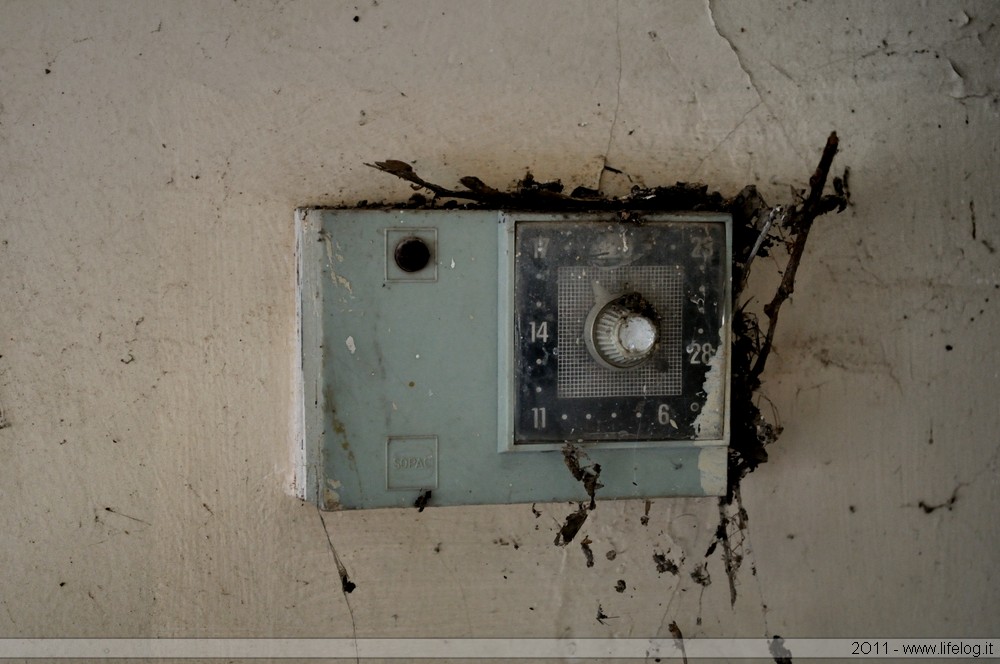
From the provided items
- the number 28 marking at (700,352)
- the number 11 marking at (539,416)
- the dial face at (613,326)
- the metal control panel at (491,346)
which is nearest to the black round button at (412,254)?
the metal control panel at (491,346)

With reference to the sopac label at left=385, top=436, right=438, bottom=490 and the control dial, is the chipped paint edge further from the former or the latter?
the control dial

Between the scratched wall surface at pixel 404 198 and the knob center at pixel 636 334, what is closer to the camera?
the knob center at pixel 636 334

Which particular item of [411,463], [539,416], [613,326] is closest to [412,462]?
[411,463]

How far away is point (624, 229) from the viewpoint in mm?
823

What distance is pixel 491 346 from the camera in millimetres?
846

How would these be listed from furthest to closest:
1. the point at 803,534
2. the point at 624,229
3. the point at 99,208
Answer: the point at 803,534 → the point at 99,208 → the point at 624,229

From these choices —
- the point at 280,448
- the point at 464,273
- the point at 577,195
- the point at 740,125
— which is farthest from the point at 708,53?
the point at 280,448

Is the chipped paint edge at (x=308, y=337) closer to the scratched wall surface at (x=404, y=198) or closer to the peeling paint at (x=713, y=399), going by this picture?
the scratched wall surface at (x=404, y=198)

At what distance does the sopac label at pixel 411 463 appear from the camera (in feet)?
2.78

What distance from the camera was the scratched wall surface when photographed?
925mm

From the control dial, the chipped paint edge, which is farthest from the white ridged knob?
the chipped paint edge

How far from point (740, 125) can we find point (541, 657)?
0.78 m

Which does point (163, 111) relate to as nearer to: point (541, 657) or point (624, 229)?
point (624, 229)

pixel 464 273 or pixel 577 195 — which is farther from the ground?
pixel 577 195
